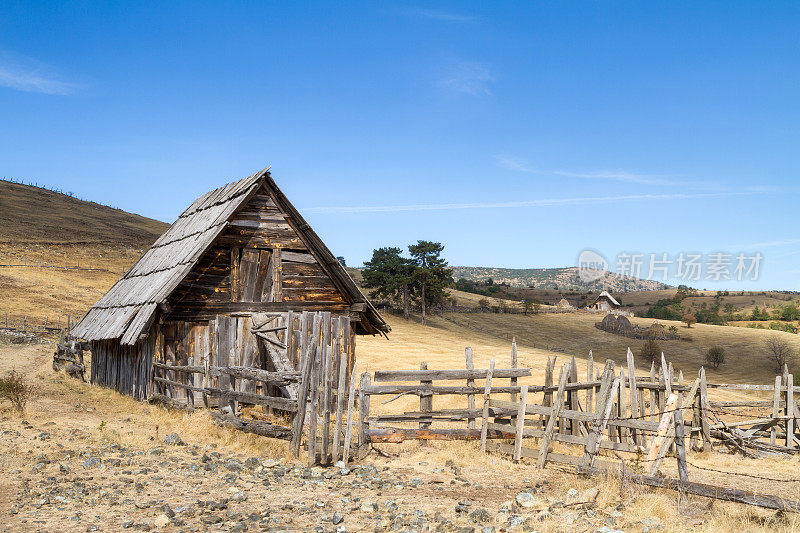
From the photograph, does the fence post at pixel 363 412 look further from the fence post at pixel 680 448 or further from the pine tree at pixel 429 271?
the pine tree at pixel 429 271

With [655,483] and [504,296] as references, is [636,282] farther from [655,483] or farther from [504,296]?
[655,483]

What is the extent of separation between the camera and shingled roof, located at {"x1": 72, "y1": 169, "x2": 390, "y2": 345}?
50.7ft

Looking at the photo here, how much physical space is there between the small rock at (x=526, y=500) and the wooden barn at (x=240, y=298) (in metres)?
8.49

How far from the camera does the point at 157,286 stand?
16.1 meters

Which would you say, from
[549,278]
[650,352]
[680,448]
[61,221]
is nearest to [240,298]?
[680,448]

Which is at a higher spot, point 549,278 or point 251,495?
point 549,278

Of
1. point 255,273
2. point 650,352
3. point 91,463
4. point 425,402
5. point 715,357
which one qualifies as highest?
point 255,273

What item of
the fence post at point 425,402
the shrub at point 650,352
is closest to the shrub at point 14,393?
the fence post at point 425,402

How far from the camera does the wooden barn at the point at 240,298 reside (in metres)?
15.8

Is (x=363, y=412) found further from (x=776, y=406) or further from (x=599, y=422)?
(x=776, y=406)

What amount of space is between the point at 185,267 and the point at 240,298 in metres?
1.82

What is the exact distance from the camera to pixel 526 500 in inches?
342

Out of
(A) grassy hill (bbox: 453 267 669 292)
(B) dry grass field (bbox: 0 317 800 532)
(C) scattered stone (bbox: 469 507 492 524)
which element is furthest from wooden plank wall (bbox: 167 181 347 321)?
(A) grassy hill (bbox: 453 267 669 292)

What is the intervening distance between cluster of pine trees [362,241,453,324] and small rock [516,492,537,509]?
50.5 m
